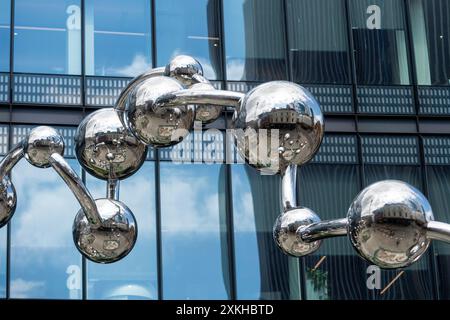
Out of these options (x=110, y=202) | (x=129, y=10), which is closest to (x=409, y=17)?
(x=129, y=10)

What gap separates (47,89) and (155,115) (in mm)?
11458

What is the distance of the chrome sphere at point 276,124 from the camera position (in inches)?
122

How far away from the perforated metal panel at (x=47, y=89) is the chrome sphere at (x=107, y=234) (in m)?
10.7

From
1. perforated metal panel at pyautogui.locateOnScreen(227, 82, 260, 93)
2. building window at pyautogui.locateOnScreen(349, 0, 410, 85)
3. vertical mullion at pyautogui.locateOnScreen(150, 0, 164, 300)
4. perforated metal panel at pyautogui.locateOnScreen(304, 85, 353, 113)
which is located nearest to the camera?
vertical mullion at pyautogui.locateOnScreen(150, 0, 164, 300)

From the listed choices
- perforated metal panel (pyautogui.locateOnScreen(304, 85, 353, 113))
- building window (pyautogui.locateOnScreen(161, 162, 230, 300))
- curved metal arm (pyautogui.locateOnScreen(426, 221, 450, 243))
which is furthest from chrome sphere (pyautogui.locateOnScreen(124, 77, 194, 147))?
perforated metal panel (pyautogui.locateOnScreen(304, 85, 353, 113))

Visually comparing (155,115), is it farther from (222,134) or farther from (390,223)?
(222,134)

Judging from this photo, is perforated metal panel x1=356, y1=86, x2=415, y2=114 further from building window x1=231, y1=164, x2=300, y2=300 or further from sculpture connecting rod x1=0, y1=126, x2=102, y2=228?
sculpture connecting rod x1=0, y1=126, x2=102, y2=228

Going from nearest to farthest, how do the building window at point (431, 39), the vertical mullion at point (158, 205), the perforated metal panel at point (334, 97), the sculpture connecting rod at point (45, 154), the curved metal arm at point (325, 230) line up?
the curved metal arm at point (325, 230), the sculpture connecting rod at point (45, 154), the vertical mullion at point (158, 205), the perforated metal panel at point (334, 97), the building window at point (431, 39)

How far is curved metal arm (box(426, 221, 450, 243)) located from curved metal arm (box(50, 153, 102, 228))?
4.53 feet

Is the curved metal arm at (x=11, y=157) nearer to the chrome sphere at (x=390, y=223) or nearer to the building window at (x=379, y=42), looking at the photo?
the chrome sphere at (x=390, y=223)

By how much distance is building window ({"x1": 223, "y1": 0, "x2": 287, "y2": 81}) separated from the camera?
50.5 ft

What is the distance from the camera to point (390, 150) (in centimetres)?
1569

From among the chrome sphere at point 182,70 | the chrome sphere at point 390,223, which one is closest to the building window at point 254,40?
the chrome sphere at point 182,70

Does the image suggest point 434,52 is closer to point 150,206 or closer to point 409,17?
point 409,17
